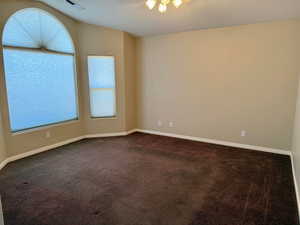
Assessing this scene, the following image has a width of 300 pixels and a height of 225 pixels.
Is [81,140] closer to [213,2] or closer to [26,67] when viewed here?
[26,67]

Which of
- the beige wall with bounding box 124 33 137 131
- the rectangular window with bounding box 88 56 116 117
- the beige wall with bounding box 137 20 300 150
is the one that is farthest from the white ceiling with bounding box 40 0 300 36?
the rectangular window with bounding box 88 56 116 117

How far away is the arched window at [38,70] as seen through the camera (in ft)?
11.5

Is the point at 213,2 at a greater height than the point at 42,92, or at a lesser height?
greater

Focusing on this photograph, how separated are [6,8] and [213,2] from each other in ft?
11.2

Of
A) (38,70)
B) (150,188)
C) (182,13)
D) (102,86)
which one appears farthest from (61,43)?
(150,188)

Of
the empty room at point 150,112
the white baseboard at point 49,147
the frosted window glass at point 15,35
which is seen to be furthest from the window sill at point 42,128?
the frosted window glass at point 15,35

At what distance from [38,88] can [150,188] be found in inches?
120

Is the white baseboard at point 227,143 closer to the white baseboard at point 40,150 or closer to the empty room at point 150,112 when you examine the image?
the empty room at point 150,112

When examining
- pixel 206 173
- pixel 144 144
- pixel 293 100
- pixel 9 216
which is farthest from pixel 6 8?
pixel 293 100

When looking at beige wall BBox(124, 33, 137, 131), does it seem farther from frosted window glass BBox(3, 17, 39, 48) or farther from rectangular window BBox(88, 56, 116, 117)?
frosted window glass BBox(3, 17, 39, 48)

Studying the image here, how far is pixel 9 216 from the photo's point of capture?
2086 millimetres

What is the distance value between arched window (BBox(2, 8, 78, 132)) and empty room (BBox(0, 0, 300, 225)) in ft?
0.07

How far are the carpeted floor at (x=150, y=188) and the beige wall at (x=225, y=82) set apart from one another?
627 mm

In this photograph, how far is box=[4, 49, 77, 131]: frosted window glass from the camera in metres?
3.54
